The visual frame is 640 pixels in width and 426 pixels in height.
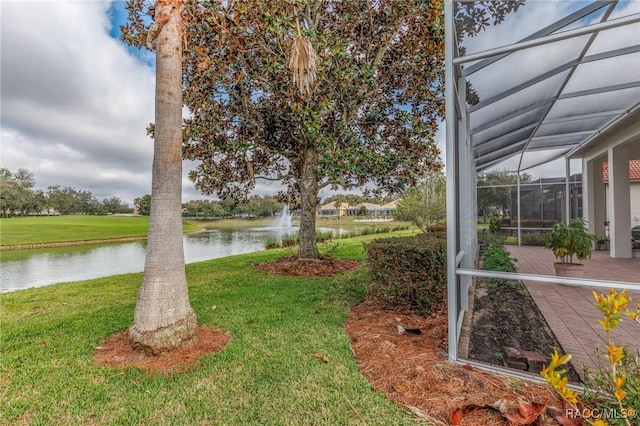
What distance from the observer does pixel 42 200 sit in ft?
137

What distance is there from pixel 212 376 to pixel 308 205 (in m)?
5.65

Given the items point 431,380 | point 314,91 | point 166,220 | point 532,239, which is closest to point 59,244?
point 314,91

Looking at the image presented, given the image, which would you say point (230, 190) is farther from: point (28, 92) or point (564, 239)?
point (564, 239)

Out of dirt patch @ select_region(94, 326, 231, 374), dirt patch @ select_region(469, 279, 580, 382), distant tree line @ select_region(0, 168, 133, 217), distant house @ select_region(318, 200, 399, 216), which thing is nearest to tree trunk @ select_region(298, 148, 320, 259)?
dirt patch @ select_region(469, 279, 580, 382)

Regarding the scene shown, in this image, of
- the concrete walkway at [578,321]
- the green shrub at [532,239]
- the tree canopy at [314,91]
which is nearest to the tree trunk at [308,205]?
the tree canopy at [314,91]

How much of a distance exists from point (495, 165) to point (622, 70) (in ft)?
20.4

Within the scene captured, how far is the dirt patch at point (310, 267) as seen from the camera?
7.11m

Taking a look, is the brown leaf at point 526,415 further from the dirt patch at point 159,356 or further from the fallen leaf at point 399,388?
the dirt patch at point 159,356

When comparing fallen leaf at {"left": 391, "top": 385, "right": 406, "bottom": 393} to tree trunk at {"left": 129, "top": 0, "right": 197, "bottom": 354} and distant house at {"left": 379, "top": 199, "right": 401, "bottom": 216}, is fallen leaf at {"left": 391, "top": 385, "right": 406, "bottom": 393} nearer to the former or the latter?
tree trunk at {"left": 129, "top": 0, "right": 197, "bottom": 354}

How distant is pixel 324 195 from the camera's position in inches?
363

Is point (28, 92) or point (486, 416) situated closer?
point (486, 416)

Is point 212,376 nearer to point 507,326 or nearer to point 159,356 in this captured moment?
point 159,356

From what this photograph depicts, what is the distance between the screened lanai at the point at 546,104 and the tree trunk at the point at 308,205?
3806 mm

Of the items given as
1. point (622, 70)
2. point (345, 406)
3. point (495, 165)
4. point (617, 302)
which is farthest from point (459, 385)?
point (495, 165)
